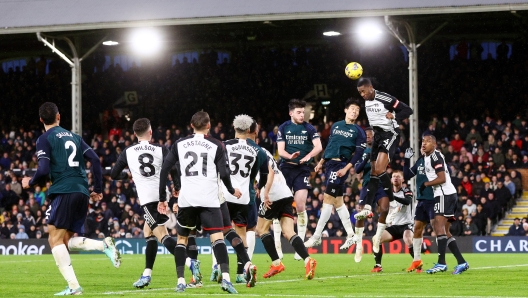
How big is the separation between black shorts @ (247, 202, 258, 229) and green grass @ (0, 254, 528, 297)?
32.8 inches

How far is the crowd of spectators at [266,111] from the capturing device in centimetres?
2911

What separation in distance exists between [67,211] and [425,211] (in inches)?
261

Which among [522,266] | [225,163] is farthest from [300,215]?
[225,163]

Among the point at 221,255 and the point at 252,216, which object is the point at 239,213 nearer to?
the point at 252,216

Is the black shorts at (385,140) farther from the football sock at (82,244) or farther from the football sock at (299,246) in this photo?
the football sock at (82,244)

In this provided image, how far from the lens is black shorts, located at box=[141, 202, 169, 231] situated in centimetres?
1266

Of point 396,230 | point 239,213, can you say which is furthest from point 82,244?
point 396,230

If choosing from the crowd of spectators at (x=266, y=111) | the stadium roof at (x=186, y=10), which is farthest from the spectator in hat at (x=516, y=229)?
the stadium roof at (x=186, y=10)

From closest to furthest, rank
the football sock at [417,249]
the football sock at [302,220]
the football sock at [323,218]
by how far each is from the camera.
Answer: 1. the football sock at [417,249]
2. the football sock at [323,218]
3. the football sock at [302,220]

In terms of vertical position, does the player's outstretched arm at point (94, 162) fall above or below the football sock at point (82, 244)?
above

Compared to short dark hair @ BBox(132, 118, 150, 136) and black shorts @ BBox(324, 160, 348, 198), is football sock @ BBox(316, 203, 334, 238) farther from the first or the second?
short dark hair @ BBox(132, 118, 150, 136)

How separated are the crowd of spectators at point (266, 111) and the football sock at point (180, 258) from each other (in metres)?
15.6

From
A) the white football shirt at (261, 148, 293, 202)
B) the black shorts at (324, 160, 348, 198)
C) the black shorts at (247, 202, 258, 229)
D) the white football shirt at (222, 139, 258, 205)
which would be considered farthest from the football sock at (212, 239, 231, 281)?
the black shorts at (324, 160, 348, 198)

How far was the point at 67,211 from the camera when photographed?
11.1m
